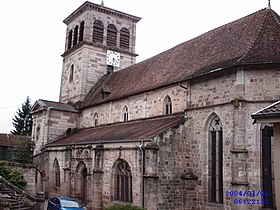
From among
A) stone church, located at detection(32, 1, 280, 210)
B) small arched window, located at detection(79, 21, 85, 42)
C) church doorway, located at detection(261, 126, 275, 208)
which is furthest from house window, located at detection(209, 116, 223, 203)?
small arched window, located at detection(79, 21, 85, 42)

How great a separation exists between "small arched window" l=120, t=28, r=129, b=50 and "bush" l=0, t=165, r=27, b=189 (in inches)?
666

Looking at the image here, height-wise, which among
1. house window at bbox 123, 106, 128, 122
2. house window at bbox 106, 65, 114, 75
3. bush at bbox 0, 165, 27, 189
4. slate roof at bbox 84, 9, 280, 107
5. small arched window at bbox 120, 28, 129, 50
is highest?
small arched window at bbox 120, 28, 129, 50

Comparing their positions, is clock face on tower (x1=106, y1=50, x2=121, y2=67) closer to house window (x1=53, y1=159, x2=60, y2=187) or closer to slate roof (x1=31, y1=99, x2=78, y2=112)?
slate roof (x1=31, y1=99, x2=78, y2=112)

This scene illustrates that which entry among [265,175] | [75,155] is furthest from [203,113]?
[75,155]

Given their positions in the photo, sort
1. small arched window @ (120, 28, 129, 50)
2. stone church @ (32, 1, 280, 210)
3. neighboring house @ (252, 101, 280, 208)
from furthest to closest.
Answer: small arched window @ (120, 28, 129, 50) → stone church @ (32, 1, 280, 210) → neighboring house @ (252, 101, 280, 208)

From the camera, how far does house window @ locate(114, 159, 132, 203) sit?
62.8 feet

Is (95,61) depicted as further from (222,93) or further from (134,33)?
(222,93)

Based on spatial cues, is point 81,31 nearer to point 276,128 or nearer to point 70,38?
point 70,38

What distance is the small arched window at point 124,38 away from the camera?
36156 millimetres

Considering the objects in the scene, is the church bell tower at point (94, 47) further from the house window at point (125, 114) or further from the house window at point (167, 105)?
the house window at point (167, 105)

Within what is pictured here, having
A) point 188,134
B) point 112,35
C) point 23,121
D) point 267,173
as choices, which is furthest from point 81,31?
point 23,121

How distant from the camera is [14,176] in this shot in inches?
970

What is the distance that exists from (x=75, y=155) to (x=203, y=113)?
32.0 ft

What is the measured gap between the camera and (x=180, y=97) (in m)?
20.8
